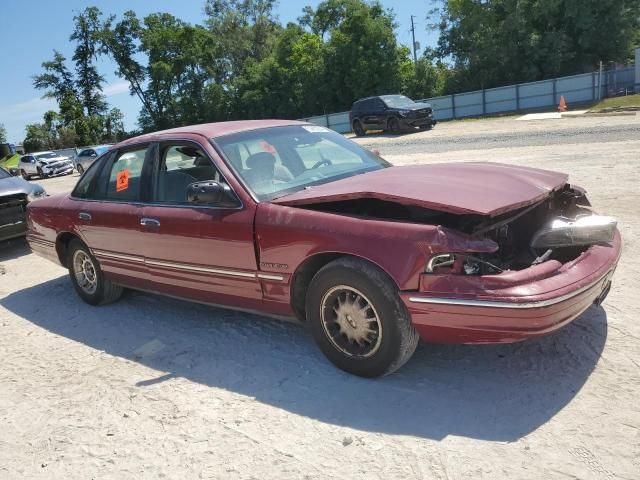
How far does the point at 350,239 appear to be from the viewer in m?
3.42

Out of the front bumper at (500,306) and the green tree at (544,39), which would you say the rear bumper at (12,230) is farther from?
the green tree at (544,39)

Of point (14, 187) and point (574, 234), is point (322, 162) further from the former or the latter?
point (14, 187)

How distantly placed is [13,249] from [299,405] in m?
8.17

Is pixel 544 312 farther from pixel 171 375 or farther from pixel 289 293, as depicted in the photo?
pixel 171 375

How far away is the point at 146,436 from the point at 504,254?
8.25 feet

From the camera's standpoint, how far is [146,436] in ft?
10.9

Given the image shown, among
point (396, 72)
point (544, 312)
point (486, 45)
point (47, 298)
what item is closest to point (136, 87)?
point (396, 72)

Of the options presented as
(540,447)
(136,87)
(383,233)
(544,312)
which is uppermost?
(136,87)

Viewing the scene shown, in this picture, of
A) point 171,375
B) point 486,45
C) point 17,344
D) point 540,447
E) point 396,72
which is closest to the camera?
point 540,447

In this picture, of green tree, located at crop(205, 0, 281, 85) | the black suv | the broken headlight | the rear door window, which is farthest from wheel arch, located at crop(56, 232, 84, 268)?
green tree, located at crop(205, 0, 281, 85)

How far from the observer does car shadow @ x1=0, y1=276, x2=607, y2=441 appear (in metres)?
3.13

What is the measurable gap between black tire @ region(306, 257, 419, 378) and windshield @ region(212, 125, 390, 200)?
0.87m

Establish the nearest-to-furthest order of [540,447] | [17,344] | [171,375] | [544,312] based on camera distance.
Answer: [540,447]
[544,312]
[171,375]
[17,344]

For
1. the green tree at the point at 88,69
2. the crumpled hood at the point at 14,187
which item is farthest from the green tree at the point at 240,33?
the crumpled hood at the point at 14,187
